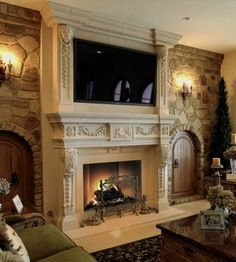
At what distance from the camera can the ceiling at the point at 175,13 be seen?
11.3ft

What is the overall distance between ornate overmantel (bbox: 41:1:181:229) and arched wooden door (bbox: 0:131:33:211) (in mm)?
286

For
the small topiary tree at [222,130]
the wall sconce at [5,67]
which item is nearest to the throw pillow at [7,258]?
the wall sconce at [5,67]

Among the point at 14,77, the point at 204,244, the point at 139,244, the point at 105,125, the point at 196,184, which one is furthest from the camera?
the point at 196,184

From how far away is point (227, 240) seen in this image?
2113 millimetres

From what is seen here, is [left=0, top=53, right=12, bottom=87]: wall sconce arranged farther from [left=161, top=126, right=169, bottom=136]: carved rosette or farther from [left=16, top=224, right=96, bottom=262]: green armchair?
[left=161, top=126, right=169, bottom=136]: carved rosette

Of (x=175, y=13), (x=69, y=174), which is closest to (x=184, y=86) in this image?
(x=175, y=13)

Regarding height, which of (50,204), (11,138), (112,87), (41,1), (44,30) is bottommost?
(50,204)

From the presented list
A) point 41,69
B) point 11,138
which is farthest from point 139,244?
point 41,69

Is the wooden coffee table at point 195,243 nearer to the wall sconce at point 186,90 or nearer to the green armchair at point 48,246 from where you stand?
the green armchair at point 48,246

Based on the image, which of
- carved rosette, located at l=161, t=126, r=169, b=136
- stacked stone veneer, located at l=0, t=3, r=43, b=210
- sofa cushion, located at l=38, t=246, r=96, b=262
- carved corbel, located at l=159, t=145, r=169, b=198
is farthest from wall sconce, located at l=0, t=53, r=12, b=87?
carved corbel, located at l=159, t=145, r=169, b=198

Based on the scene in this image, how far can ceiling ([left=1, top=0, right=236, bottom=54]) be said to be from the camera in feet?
11.3

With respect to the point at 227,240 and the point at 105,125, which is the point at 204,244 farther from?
the point at 105,125

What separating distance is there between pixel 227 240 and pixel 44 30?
10.8ft

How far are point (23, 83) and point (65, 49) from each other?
2.37 feet
